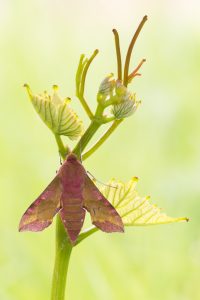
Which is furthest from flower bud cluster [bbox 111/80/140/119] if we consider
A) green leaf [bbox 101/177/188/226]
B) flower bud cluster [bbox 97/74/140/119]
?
green leaf [bbox 101/177/188/226]

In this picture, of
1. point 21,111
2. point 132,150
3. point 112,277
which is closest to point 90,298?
point 112,277

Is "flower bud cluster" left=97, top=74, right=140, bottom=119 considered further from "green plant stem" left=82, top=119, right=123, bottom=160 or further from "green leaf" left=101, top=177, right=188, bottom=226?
"green leaf" left=101, top=177, right=188, bottom=226

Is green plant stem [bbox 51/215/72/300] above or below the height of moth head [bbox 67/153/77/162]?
below

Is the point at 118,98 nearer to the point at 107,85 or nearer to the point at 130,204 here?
the point at 107,85

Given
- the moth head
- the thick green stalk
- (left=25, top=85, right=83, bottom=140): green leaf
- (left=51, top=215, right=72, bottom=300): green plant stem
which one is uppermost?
(left=25, top=85, right=83, bottom=140): green leaf

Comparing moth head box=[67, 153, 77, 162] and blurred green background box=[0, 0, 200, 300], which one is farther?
blurred green background box=[0, 0, 200, 300]

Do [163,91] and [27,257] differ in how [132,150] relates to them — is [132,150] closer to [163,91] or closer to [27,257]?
[163,91]
